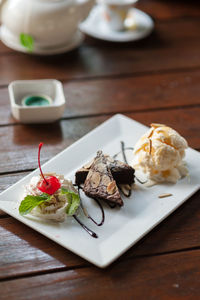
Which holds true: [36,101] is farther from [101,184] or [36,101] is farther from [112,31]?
[112,31]

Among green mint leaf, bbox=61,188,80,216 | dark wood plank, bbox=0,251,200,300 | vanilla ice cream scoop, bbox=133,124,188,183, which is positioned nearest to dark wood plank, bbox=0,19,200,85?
vanilla ice cream scoop, bbox=133,124,188,183

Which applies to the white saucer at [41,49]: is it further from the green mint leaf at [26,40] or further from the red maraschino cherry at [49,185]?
the red maraschino cherry at [49,185]

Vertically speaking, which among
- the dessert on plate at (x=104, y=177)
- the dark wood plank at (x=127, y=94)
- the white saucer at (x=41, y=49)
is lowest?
the dark wood plank at (x=127, y=94)

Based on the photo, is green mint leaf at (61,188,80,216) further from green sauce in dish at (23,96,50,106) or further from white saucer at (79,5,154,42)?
white saucer at (79,5,154,42)

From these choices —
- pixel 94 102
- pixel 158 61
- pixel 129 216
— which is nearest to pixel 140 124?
pixel 94 102

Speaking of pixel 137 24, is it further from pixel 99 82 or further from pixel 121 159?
pixel 121 159

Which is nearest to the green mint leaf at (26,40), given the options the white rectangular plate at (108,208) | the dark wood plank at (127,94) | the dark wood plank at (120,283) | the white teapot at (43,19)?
the white teapot at (43,19)

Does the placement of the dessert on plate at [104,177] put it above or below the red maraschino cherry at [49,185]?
below

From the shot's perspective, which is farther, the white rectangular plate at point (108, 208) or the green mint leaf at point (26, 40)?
the green mint leaf at point (26, 40)

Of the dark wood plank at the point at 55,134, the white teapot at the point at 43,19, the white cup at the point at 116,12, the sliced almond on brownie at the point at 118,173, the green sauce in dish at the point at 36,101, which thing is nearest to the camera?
the sliced almond on brownie at the point at 118,173
